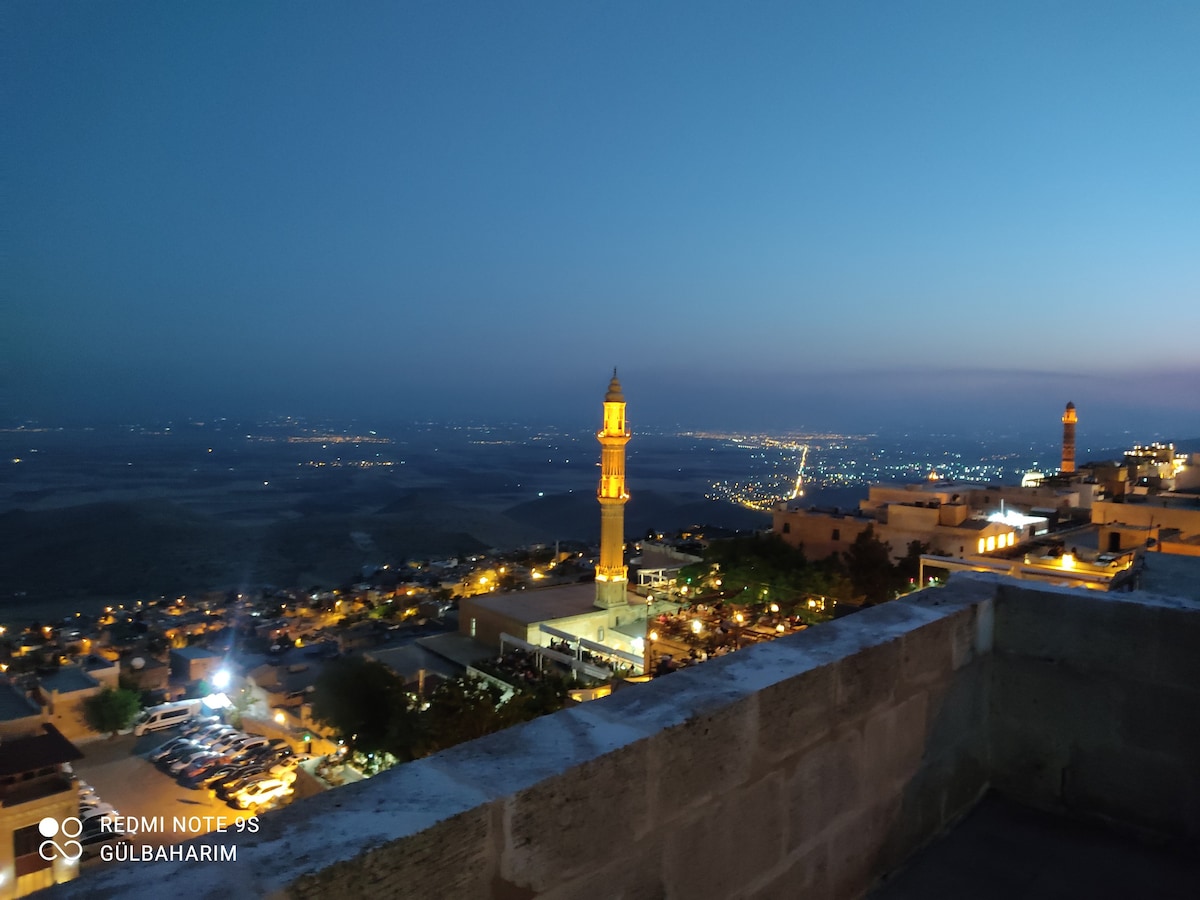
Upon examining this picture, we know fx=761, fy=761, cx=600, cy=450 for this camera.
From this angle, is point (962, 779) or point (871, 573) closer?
point (962, 779)

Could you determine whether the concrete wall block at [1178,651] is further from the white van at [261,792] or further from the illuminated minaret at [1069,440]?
the illuminated minaret at [1069,440]

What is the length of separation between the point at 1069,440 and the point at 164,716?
1813 inches

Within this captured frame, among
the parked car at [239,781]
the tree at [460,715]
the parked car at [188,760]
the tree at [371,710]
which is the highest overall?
the tree at [460,715]

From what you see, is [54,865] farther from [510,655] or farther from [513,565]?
[513,565]

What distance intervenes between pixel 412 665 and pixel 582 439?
501ft

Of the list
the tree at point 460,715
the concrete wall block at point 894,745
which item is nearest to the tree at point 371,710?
the tree at point 460,715

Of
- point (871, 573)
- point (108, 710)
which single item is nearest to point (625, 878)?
point (108, 710)

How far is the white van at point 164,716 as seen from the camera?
56.1ft

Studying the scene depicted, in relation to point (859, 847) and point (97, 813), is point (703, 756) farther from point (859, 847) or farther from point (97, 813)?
point (97, 813)

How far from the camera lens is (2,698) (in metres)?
15.6

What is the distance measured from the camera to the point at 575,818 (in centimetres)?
159

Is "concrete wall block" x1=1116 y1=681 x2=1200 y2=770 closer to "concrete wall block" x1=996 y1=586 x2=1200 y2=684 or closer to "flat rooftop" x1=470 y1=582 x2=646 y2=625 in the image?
"concrete wall block" x1=996 y1=586 x2=1200 y2=684

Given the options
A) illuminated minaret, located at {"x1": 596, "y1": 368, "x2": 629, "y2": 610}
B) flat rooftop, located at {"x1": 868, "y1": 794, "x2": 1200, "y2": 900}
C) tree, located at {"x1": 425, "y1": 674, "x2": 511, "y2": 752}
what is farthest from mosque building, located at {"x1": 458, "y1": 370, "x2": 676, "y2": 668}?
flat rooftop, located at {"x1": 868, "y1": 794, "x2": 1200, "y2": 900}

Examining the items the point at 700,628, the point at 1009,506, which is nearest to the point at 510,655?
the point at 700,628
